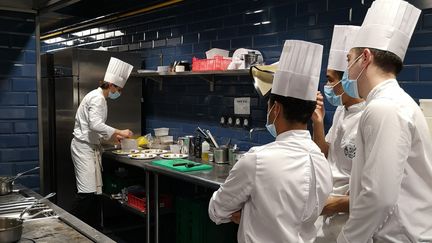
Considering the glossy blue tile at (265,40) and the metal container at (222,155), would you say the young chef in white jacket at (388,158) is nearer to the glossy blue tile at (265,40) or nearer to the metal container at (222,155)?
the glossy blue tile at (265,40)

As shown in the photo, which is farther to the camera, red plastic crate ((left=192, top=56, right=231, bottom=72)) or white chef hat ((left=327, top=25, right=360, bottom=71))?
red plastic crate ((left=192, top=56, right=231, bottom=72))

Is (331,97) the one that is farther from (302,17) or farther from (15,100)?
(15,100)

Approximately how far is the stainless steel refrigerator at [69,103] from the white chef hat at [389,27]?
11.6ft

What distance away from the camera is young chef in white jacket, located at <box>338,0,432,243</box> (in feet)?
4.86

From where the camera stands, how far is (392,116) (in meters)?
1.50

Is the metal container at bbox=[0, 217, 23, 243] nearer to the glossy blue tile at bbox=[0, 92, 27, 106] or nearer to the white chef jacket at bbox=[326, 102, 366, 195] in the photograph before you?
the glossy blue tile at bbox=[0, 92, 27, 106]

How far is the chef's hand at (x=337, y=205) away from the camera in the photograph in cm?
196

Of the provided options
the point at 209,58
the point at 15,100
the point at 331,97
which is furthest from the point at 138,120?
the point at 331,97

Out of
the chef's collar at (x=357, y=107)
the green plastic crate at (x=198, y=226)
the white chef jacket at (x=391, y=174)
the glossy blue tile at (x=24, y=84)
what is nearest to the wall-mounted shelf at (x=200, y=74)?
the green plastic crate at (x=198, y=226)

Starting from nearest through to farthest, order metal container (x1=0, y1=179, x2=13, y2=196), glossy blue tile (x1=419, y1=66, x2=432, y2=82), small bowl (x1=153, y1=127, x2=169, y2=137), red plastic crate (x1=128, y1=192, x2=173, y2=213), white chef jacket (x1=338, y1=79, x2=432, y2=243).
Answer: white chef jacket (x1=338, y1=79, x2=432, y2=243) < metal container (x1=0, y1=179, x2=13, y2=196) < glossy blue tile (x1=419, y1=66, x2=432, y2=82) < red plastic crate (x1=128, y1=192, x2=173, y2=213) < small bowl (x1=153, y1=127, x2=169, y2=137)

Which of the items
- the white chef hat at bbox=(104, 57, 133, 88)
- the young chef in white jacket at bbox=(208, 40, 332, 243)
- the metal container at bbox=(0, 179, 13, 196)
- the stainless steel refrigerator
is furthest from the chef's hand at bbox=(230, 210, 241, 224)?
the stainless steel refrigerator

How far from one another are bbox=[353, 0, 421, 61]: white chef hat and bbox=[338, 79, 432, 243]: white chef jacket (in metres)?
0.18

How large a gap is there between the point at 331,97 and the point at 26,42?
2.07 meters

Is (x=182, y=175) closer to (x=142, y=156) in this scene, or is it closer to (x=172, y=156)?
(x=172, y=156)
